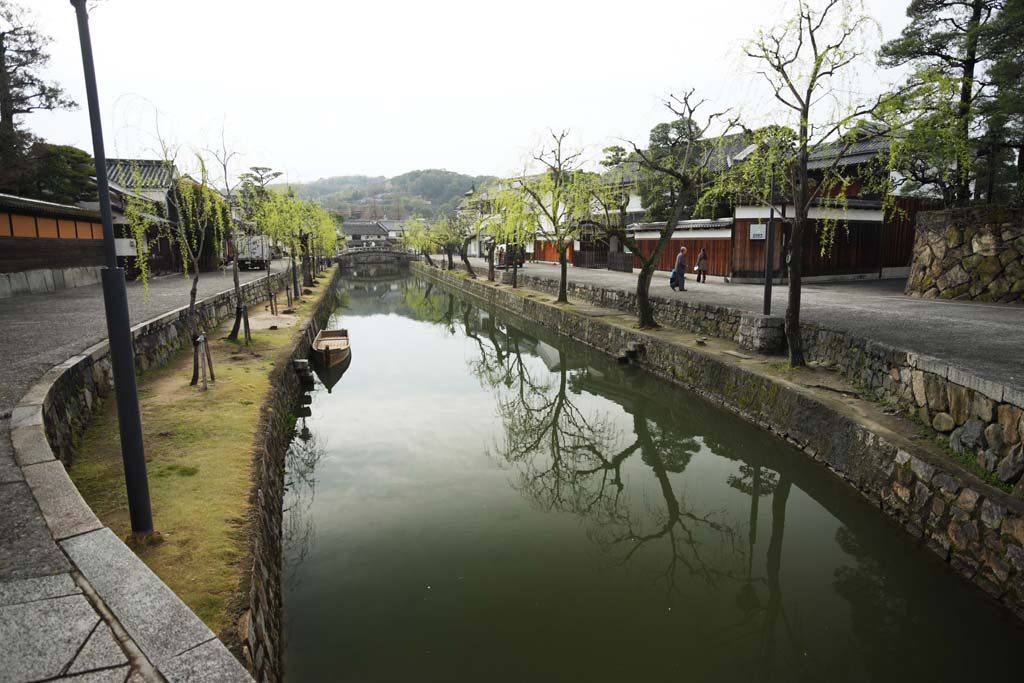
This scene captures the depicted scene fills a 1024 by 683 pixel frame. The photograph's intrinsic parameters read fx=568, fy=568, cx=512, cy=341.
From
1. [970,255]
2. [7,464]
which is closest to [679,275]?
[970,255]

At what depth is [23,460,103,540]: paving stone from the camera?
438 centimetres

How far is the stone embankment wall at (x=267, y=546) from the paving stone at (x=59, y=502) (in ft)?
4.38

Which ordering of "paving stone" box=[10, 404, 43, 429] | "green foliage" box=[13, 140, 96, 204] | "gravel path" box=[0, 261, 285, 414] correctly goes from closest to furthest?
"paving stone" box=[10, 404, 43, 429], "gravel path" box=[0, 261, 285, 414], "green foliage" box=[13, 140, 96, 204]

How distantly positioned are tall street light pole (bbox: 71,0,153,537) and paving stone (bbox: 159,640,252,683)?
2.23 m

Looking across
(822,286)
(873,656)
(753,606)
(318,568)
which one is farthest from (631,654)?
(822,286)

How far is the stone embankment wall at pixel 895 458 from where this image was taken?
6156 millimetres

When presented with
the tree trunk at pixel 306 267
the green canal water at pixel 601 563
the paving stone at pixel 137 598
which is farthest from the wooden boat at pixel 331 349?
the tree trunk at pixel 306 267

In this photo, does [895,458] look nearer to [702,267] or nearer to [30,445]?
[30,445]

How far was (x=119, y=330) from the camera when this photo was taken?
185 inches

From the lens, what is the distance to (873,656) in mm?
5688

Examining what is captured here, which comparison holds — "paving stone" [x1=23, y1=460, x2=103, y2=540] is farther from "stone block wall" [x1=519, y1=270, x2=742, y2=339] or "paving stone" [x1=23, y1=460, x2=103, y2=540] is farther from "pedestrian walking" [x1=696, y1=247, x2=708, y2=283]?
"pedestrian walking" [x1=696, y1=247, x2=708, y2=283]

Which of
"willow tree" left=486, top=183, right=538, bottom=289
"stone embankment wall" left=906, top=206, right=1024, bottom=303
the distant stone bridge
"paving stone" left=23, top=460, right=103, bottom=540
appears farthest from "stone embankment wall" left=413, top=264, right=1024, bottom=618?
the distant stone bridge

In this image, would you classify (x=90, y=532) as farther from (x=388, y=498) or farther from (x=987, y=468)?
(x=987, y=468)

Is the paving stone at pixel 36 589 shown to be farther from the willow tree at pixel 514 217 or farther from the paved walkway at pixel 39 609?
the willow tree at pixel 514 217
